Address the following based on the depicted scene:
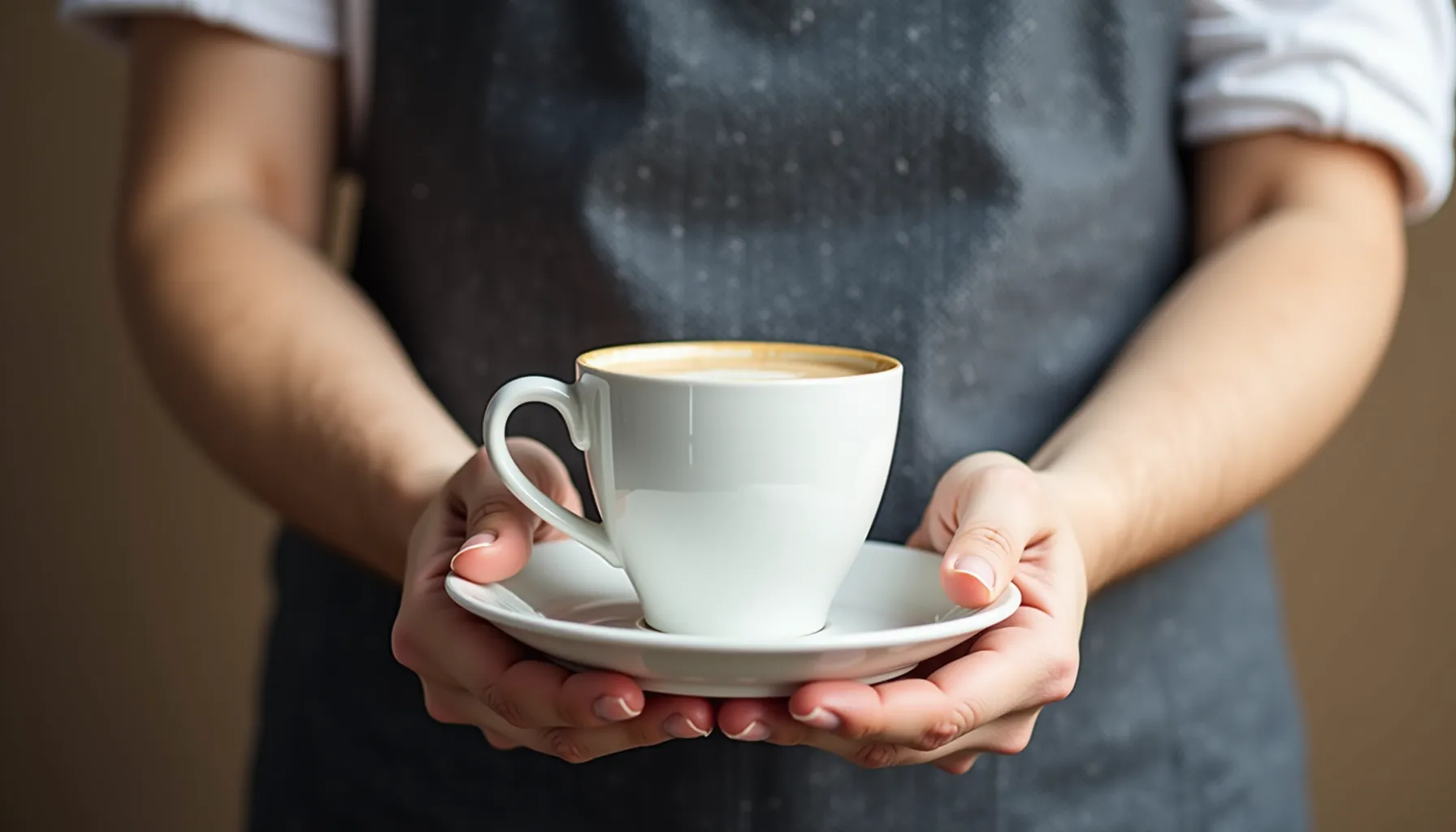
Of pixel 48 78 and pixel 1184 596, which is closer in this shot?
pixel 1184 596

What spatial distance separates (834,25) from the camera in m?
0.81

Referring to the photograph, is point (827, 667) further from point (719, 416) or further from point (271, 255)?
point (271, 255)

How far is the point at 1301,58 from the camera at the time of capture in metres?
0.86

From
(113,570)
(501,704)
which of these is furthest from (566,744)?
(113,570)

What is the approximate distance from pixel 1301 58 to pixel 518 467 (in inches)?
23.1

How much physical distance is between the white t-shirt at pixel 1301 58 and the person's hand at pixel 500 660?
→ 16.6 inches

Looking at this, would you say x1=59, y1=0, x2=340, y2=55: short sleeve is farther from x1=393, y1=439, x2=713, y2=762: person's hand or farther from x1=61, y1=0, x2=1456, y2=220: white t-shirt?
x1=393, y1=439, x2=713, y2=762: person's hand

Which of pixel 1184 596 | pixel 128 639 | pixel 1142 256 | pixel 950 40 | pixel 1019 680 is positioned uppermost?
pixel 950 40

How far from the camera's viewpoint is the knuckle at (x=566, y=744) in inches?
21.8

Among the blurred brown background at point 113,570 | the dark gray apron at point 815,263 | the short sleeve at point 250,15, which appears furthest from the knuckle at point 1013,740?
the blurred brown background at point 113,570

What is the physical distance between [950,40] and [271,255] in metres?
0.45

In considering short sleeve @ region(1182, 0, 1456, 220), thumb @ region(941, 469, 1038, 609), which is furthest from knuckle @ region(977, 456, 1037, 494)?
short sleeve @ region(1182, 0, 1456, 220)

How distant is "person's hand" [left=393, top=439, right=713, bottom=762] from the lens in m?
0.52

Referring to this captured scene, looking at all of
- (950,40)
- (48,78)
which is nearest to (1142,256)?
(950,40)
